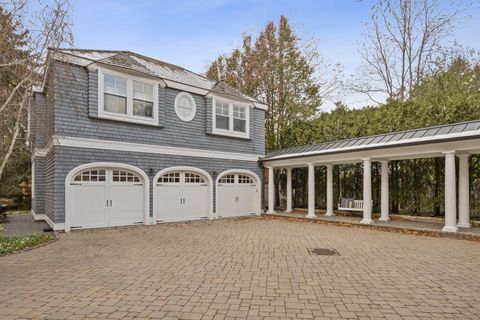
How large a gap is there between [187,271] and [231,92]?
1183 cm

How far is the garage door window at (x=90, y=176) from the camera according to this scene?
35.6ft

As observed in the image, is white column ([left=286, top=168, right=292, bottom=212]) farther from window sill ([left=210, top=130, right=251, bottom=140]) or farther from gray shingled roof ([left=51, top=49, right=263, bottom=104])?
gray shingled roof ([left=51, top=49, right=263, bottom=104])

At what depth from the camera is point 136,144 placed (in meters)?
12.1

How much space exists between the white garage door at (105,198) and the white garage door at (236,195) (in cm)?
411

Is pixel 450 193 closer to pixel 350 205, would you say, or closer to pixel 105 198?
pixel 350 205

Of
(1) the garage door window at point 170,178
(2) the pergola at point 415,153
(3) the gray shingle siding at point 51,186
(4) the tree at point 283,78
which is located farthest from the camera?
(4) the tree at point 283,78

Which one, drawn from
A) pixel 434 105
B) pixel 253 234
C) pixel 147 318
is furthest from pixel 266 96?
pixel 147 318

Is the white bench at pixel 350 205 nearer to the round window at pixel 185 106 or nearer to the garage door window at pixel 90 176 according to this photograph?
the round window at pixel 185 106

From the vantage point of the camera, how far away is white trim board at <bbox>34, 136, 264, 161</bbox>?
10.5 meters

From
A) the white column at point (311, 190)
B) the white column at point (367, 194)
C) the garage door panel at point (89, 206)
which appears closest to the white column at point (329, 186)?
the white column at point (311, 190)

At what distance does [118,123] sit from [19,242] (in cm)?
518

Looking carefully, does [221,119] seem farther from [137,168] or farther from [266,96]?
[266,96]

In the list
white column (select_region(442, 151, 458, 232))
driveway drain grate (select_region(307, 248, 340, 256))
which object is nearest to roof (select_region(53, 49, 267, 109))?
driveway drain grate (select_region(307, 248, 340, 256))

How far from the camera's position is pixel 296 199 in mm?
18062
